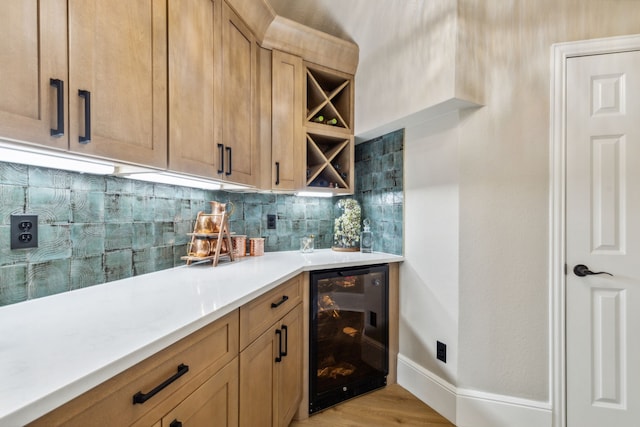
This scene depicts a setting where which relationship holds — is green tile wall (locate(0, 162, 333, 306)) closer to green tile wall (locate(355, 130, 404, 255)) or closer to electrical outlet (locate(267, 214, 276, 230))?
electrical outlet (locate(267, 214, 276, 230))

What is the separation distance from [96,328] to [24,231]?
55cm

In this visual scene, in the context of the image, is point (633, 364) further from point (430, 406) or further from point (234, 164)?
point (234, 164)

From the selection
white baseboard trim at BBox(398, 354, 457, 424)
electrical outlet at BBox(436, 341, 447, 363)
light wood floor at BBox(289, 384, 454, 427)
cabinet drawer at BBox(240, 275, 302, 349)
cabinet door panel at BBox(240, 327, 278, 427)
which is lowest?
light wood floor at BBox(289, 384, 454, 427)

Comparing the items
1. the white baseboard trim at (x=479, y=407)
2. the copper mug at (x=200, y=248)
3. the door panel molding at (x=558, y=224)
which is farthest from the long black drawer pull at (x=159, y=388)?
the door panel molding at (x=558, y=224)

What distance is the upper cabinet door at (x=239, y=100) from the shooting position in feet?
5.17

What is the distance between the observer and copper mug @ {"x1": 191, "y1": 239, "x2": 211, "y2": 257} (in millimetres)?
1647

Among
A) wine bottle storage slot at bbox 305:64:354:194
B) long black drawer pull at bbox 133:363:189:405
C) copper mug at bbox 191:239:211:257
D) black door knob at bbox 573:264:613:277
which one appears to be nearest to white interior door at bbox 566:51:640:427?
black door knob at bbox 573:264:613:277

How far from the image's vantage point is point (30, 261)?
A: 0.99 meters

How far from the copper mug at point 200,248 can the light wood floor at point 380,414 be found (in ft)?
3.86

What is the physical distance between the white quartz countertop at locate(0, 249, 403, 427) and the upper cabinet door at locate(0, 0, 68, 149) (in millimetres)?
502

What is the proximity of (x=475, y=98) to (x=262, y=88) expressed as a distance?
4.48ft

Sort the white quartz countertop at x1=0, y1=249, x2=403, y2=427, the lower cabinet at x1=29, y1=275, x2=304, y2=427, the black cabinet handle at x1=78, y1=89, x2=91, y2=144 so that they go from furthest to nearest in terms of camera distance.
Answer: the black cabinet handle at x1=78, y1=89, x2=91, y2=144, the lower cabinet at x1=29, y1=275, x2=304, y2=427, the white quartz countertop at x1=0, y1=249, x2=403, y2=427

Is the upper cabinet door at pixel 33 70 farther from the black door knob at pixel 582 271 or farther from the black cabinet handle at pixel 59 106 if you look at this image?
the black door knob at pixel 582 271

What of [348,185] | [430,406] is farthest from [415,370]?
[348,185]
